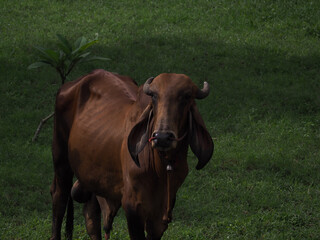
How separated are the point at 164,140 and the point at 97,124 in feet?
4.32

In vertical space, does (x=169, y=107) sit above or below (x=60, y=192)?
above

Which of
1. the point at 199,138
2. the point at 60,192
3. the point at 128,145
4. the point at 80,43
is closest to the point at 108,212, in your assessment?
the point at 60,192

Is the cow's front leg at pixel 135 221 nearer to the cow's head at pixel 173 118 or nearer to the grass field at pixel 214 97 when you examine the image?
the cow's head at pixel 173 118

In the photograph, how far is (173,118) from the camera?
3.89 metres

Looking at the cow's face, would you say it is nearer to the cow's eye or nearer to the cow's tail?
the cow's eye

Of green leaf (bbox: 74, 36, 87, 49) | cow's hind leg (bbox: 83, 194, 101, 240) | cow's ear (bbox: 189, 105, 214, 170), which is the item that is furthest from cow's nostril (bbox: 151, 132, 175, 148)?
green leaf (bbox: 74, 36, 87, 49)

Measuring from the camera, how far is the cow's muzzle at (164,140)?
378cm

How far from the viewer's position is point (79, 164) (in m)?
5.04

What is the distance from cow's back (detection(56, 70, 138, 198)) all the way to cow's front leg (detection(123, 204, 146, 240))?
32 cm

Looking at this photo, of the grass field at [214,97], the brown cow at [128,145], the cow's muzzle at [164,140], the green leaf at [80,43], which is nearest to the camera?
the cow's muzzle at [164,140]

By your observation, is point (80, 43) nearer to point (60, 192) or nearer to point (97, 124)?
point (60, 192)

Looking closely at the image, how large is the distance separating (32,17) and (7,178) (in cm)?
536

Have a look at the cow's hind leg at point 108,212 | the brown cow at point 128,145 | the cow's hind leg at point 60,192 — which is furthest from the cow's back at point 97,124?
the cow's hind leg at point 108,212

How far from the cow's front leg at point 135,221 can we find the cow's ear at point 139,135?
34 centimetres
